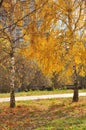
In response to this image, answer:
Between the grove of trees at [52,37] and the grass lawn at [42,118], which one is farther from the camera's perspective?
the grove of trees at [52,37]

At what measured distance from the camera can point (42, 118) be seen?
13.5m

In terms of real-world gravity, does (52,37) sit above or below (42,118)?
above

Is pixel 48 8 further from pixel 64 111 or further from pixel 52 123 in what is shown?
pixel 52 123

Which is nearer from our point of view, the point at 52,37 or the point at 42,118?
the point at 42,118

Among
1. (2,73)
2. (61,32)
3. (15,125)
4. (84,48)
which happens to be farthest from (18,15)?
(2,73)

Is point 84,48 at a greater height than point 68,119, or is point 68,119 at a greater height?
point 84,48

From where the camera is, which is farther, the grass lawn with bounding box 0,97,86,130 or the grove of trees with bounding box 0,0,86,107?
the grove of trees with bounding box 0,0,86,107

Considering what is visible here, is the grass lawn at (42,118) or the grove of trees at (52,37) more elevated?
the grove of trees at (52,37)

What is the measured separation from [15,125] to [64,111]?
381 cm

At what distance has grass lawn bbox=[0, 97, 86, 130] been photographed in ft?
37.8

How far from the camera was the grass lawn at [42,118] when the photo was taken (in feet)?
37.8

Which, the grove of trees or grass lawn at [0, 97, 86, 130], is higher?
the grove of trees

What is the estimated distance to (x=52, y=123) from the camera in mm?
12016

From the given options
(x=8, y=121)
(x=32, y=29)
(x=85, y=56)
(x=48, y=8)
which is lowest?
(x=8, y=121)
